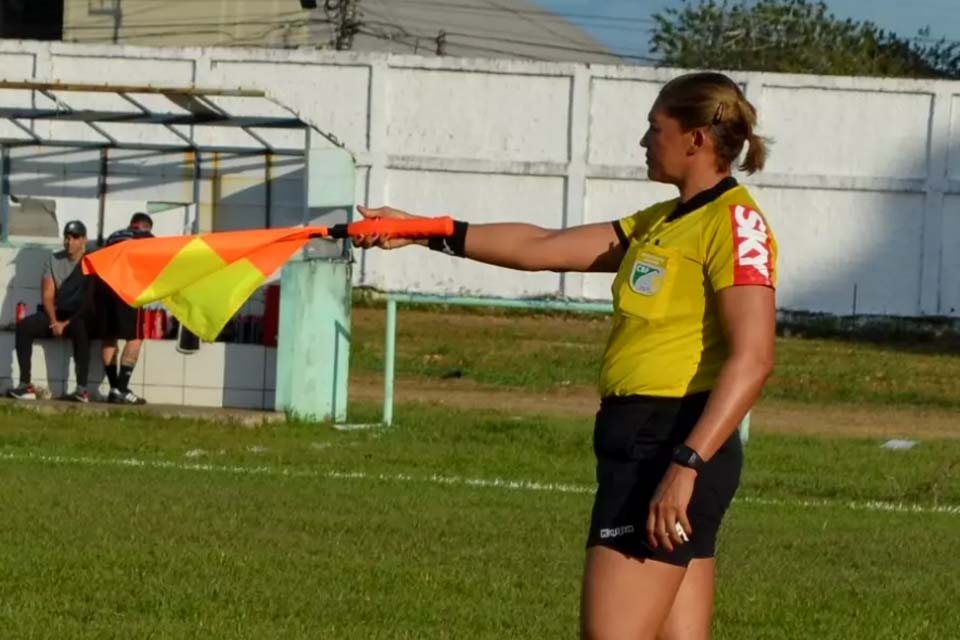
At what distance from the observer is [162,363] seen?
733 inches

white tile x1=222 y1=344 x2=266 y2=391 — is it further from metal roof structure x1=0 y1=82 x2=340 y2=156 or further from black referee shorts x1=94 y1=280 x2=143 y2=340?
metal roof structure x1=0 y1=82 x2=340 y2=156

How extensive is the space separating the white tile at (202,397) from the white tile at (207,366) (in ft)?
0.17

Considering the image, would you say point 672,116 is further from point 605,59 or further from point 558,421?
point 605,59

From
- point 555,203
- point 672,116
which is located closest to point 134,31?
point 555,203

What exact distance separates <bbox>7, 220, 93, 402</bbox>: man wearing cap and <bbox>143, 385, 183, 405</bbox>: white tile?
590 millimetres

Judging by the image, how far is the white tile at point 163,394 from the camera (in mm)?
18609

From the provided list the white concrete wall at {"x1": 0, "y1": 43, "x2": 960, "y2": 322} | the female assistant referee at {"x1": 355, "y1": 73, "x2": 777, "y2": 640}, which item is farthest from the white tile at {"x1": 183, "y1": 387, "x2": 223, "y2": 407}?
the female assistant referee at {"x1": 355, "y1": 73, "x2": 777, "y2": 640}

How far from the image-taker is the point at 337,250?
1872cm

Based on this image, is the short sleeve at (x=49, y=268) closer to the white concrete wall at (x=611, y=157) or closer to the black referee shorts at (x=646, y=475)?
the white concrete wall at (x=611, y=157)

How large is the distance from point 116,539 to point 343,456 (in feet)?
17.4

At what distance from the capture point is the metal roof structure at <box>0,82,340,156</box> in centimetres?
1997

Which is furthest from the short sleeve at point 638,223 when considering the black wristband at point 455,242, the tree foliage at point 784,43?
the tree foliage at point 784,43

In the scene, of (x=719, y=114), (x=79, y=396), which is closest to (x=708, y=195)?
(x=719, y=114)

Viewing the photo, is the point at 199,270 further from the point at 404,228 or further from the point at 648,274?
the point at 648,274
